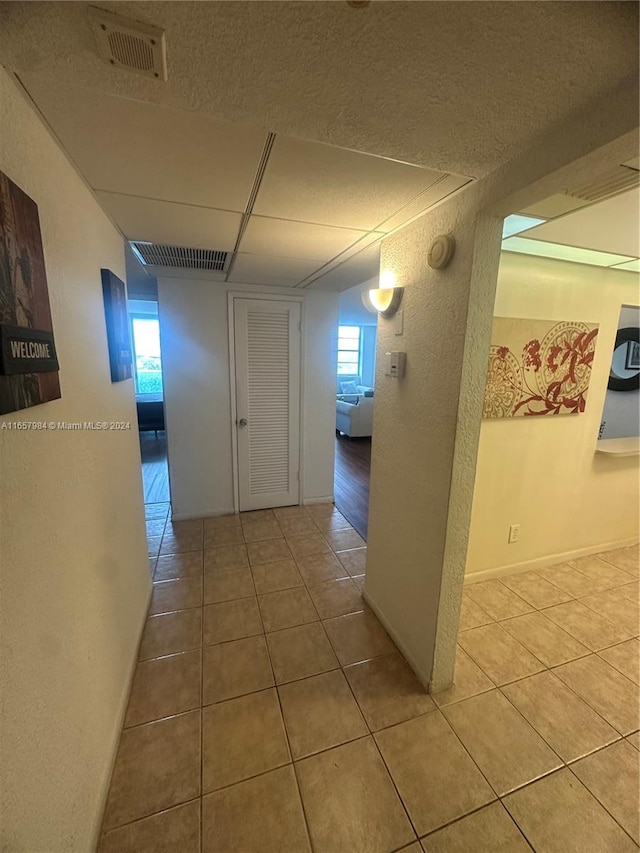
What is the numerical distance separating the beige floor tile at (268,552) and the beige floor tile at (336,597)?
0.44 m

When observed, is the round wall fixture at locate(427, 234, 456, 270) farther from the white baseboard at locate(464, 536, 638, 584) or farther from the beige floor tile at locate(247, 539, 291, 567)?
the beige floor tile at locate(247, 539, 291, 567)

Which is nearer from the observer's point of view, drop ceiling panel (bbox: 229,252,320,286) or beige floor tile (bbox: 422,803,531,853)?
beige floor tile (bbox: 422,803,531,853)

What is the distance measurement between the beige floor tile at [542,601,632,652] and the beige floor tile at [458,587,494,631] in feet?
1.31

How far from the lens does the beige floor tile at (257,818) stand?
1088 millimetres

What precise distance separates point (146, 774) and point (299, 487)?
2.43 metres

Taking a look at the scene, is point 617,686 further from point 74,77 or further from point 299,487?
point 74,77

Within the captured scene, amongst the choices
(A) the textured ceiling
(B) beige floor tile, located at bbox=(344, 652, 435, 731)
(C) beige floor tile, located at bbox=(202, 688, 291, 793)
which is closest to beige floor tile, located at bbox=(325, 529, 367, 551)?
(B) beige floor tile, located at bbox=(344, 652, 435, 731)

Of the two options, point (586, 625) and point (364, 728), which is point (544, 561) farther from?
point (364, 728)

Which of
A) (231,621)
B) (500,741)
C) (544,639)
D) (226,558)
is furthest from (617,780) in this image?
(226,558)

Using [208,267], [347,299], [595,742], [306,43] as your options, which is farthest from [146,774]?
[347,299]

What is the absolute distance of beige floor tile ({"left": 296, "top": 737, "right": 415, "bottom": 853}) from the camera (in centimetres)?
111

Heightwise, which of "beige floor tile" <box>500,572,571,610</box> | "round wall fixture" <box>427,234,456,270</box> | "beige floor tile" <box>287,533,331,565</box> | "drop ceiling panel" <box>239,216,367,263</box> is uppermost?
"drop ceiling panel" <box>239,216,367,263</box>

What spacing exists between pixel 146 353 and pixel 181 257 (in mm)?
5589

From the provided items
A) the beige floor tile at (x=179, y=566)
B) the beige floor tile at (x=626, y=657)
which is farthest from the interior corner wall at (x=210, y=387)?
the beige floor tile at (x=626, y=657)
